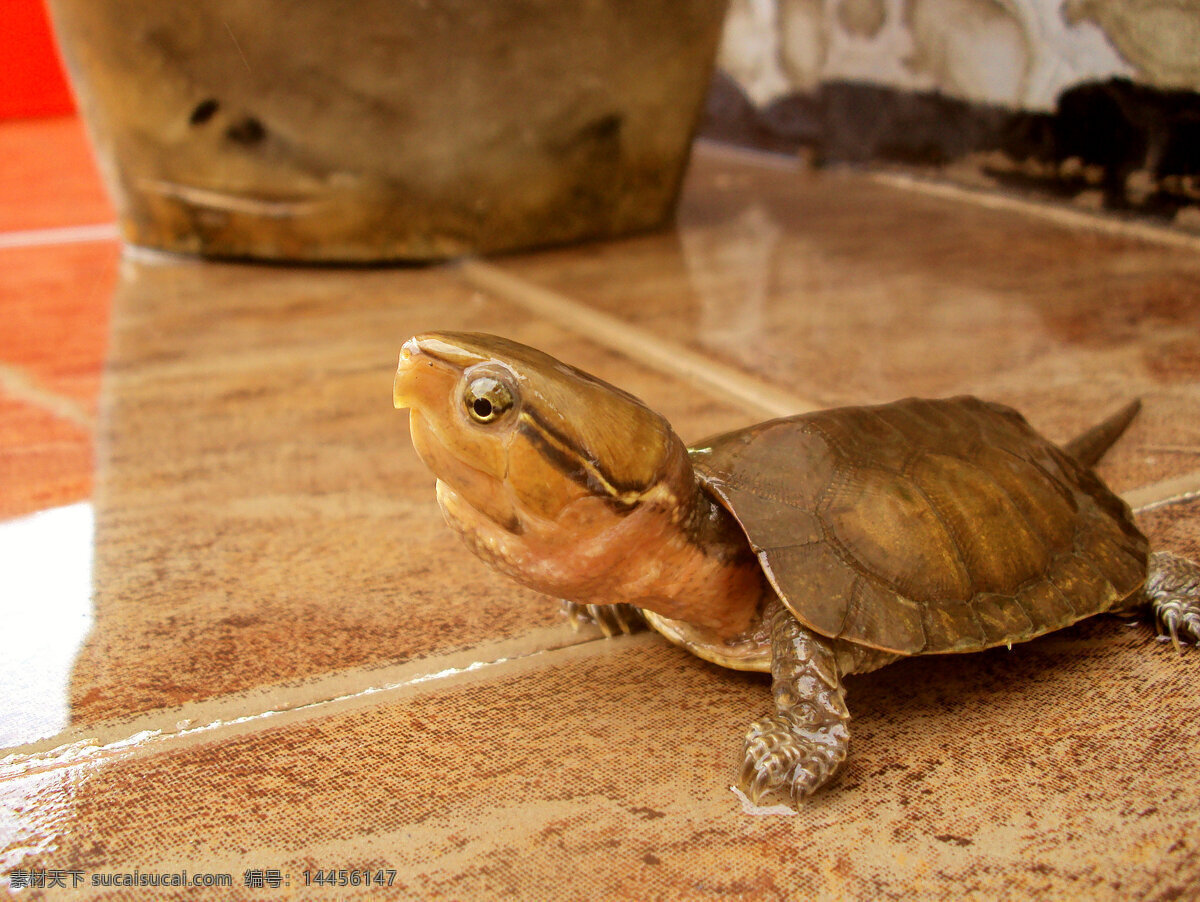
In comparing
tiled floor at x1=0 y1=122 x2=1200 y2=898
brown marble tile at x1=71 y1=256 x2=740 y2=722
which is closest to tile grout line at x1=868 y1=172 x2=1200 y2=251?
tiled floor at x1=0 y1=122 x2=1200 y2=898

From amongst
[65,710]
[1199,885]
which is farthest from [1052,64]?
[65,710]

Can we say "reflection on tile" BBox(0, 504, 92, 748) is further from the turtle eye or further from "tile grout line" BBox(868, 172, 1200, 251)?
"tile grout line" BBox(868, 172, 1200, 251)

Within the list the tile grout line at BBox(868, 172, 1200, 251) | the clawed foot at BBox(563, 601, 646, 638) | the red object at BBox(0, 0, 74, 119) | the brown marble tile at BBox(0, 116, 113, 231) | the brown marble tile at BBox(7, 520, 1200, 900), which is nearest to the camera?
the brown marble tile at BBox(7, 520, 1200, 900)

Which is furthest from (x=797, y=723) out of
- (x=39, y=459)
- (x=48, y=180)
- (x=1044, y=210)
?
(x=48, y=180)

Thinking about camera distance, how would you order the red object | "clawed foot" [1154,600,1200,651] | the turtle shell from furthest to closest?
1. the red object
2. "clawed foot" [1154,600,1200,651]
3. the turtle shell

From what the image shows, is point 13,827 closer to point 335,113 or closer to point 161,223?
point 335,113

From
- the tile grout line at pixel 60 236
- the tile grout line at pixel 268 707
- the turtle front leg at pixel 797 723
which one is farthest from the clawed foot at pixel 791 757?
the tile grout line at pixel 60 236

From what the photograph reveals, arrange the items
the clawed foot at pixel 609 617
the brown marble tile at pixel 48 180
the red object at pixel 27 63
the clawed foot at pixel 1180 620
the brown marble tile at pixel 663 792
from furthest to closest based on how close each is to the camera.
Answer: the red object at pixel 27 63 < the brown marble tile at pixel 48 180 < the clawed foot at pixel 609 617 < the clawed foot at pixel 1180 620 < the brown marble tile at pixel 663 792

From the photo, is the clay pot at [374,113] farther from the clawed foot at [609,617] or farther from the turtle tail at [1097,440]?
the clawed foot at [609,617]
